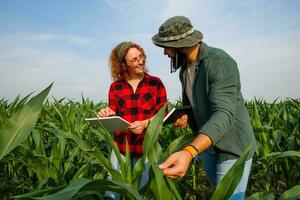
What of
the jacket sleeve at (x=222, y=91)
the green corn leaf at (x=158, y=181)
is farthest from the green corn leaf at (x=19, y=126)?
the jacket sleeve at (x=222, y=91)

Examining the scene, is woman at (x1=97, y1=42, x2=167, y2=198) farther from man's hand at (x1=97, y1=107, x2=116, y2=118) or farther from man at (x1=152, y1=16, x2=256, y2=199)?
man at (x1=152, y1=16, x2=256, y2=199)

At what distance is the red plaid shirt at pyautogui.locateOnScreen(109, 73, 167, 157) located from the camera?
2.40m

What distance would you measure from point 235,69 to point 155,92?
84 centimetres

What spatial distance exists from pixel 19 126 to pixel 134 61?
1330 millimetres

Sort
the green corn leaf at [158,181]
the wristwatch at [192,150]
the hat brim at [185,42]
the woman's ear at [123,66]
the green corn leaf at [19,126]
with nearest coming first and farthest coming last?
1. the green corn leaf at [19,126]
2. the green corn leaf at [158,181]
3. the wristwatch at [192,150]
4. the hat brim at [185,42]
5. the woman's ear at [123,66]

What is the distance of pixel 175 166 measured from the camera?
1.29m

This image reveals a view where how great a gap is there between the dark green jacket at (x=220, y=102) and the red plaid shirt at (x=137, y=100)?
53 cm

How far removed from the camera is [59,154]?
2635 mm

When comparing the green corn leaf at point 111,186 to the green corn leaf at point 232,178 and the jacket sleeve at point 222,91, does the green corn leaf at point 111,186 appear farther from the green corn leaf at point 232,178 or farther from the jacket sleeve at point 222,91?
the jacket sleeve at point 222,91

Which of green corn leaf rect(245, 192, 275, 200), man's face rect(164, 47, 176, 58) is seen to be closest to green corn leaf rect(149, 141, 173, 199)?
green corn leaf rect(245, 192, 275, 200)

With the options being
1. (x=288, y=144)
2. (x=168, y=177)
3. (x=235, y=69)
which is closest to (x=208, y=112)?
(x=235, y=69)

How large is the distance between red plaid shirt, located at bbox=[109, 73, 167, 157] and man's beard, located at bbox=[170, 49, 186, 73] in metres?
0.55

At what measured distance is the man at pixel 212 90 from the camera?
1558mm

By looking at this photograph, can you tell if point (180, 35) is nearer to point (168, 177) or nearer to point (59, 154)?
point (168, 177)
